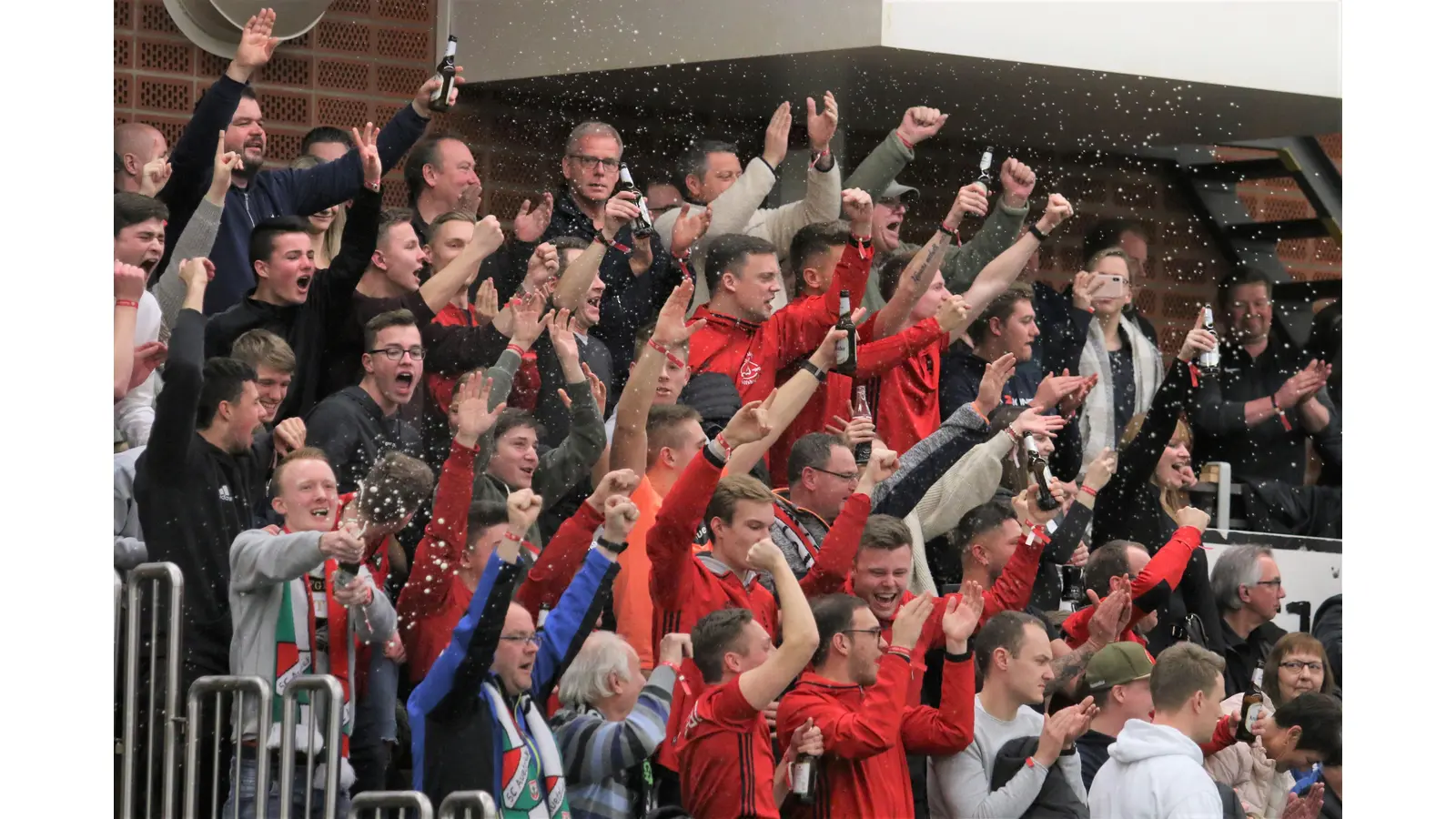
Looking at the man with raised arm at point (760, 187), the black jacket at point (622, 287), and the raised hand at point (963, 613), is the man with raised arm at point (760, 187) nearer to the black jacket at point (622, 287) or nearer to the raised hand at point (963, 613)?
the black jacket at point (622, 287)

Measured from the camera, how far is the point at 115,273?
5.75m

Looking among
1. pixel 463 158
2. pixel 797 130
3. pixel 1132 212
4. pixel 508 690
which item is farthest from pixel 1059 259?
pixel 508 690

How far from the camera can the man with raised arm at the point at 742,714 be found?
5.77m

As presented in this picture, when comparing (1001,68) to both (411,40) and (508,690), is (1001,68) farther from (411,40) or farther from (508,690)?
(508,690)

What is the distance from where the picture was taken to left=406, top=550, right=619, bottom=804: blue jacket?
557 cm

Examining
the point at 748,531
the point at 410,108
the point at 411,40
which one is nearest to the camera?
the point at 748,531

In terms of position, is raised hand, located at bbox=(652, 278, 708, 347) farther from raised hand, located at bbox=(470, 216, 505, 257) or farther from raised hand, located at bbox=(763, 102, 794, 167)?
raised hand, located at bbox=(763, 102, 794, 167)

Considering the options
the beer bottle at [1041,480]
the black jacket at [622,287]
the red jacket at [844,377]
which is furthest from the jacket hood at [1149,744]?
the black jacket at [622,287]

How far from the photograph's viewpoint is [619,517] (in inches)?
230

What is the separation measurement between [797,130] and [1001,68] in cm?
81

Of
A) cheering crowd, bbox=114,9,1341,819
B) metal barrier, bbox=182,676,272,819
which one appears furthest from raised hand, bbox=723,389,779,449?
metal barrier, bbox=182,676,272,819

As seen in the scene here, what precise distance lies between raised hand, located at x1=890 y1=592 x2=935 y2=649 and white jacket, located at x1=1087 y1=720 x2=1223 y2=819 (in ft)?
2.03

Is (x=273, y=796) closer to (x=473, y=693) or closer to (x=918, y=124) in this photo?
(x=473, y=693)

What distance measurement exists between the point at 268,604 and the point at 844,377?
217cm
